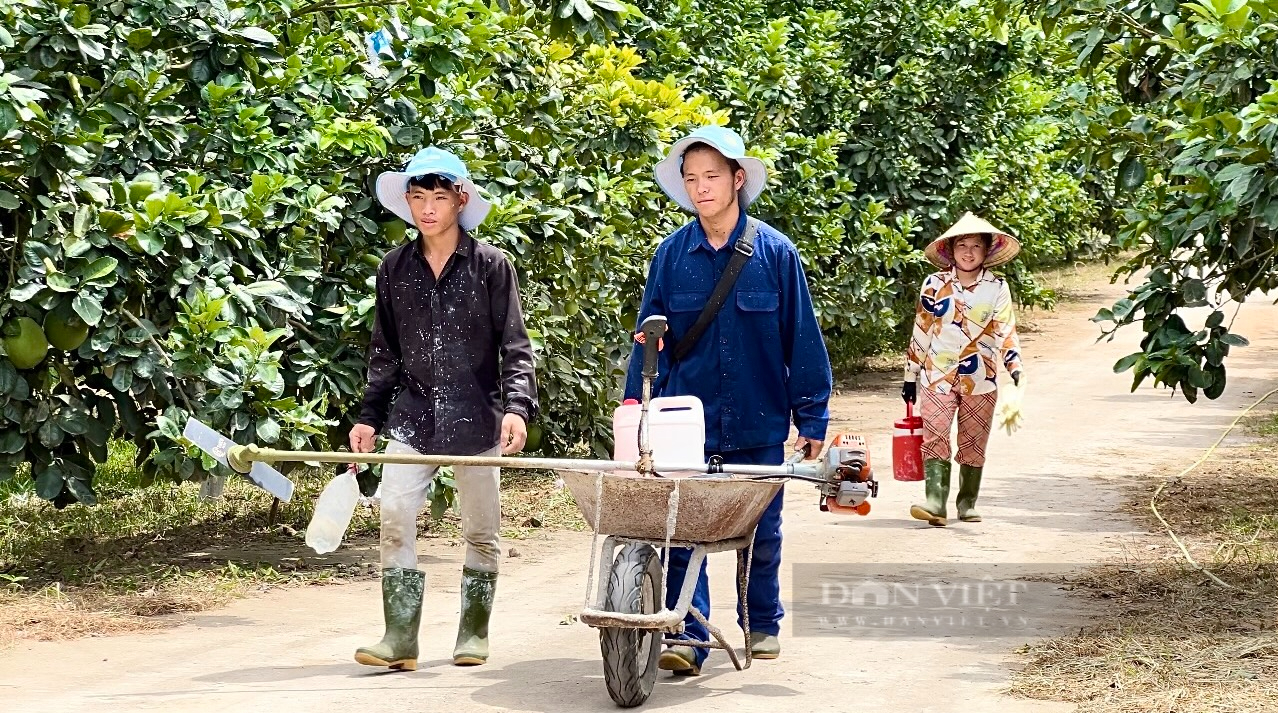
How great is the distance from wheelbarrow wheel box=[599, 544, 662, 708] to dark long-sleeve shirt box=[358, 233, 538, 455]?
2.72 ft

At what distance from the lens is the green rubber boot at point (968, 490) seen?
30.1 ft

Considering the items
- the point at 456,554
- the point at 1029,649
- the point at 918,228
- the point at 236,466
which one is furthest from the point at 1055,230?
the point at 236,466

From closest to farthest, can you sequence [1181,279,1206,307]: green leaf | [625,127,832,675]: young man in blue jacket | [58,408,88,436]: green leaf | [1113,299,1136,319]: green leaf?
[625,127,832,675]: young man in blue jacket, [58,408,88,436]: green leaf, [1181,279,1206,307]: green leaf, [1113,299,1136,319]: green leaf

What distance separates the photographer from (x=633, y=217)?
9.96 meters

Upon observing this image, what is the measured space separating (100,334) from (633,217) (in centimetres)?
383

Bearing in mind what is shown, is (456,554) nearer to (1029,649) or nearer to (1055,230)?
(1029,649)

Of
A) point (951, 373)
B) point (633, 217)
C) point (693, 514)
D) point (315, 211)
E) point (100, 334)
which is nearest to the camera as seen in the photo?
point (693, 514)

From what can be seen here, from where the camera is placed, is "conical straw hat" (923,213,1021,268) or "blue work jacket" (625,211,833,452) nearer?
"blue work jacket" (625,211,833,452)

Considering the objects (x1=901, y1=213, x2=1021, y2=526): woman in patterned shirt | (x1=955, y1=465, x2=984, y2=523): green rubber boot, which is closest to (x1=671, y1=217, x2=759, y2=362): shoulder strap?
(x1=901, y1=213, x2=1021, y2=526): woman in patterned shirt

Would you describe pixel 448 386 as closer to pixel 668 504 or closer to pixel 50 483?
pixel 668 504

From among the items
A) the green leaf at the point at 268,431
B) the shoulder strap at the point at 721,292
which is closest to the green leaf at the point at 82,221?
the green leaf at the point at 268,431

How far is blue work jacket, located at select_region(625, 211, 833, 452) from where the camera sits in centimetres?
582

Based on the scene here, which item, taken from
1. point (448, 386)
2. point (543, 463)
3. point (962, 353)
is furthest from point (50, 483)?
point (962, 353)

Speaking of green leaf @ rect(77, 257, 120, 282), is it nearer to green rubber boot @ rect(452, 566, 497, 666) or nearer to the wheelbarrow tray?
green rubber boot @ rect(452, 566, 497, 666)
